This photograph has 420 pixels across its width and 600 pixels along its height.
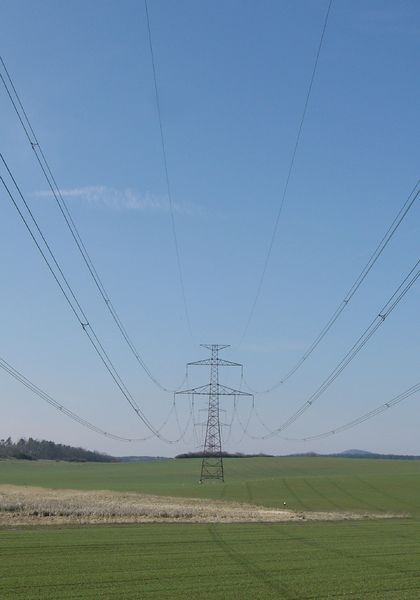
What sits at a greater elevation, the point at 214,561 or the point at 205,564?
the point at 214,561

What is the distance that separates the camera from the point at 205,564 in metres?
28.4

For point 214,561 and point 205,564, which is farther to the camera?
point 214,561

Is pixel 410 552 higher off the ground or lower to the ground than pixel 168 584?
higher

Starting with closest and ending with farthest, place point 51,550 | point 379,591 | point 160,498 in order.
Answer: point 379,591 → point 51,550 → point 160,498

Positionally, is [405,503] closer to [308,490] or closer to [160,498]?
[308,490]

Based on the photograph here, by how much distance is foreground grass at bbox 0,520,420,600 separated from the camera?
22.3 metres

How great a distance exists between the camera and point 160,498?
269 feet

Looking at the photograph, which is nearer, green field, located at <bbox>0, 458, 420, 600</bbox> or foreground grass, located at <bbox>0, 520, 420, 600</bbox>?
foreground grass, located at <bbox>0, 520, 420, 600</bbox>

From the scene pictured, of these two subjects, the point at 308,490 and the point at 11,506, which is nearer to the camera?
the point at 11,506

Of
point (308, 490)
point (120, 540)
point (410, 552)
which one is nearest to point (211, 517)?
point (120, 540)

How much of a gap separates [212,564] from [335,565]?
491 centimetres

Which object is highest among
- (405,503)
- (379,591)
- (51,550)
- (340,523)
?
(405,503)

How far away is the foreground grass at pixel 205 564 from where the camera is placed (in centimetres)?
2227

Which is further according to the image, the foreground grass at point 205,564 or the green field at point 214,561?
the green field at point 214,561
